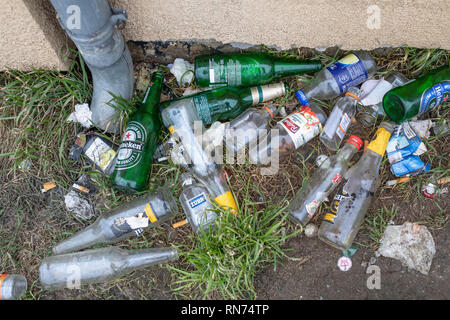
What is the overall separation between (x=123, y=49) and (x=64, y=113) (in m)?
0.59

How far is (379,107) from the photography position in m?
2.26

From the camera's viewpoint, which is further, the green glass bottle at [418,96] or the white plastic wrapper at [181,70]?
the white plastic wrapper at [181,70]

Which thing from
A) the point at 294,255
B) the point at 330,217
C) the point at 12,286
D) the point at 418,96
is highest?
the point at 418,96

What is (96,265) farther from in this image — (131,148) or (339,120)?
(339,120)

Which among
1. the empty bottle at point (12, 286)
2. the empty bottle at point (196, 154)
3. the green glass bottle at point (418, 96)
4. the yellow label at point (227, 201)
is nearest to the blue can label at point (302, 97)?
the green glass bottle at point (418, 96)

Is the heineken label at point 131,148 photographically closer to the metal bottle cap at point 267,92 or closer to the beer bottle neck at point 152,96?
the beer bottle neck at point 152,96

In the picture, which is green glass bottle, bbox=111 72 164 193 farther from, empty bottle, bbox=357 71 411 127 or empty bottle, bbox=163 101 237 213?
empty bottle, bbox=357 71 411 127

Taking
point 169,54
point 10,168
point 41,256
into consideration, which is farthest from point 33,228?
point 169,54

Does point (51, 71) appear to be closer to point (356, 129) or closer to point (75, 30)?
point (75, 30)

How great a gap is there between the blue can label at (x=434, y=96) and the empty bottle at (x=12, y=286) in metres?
2.54

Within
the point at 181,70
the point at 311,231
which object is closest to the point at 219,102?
the point at 181,70

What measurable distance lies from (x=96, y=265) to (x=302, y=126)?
142 cm

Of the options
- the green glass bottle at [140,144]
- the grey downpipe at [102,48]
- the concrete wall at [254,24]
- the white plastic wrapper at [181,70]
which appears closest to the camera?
the grey downpipe at [102,48]

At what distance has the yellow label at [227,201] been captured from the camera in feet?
6.78
